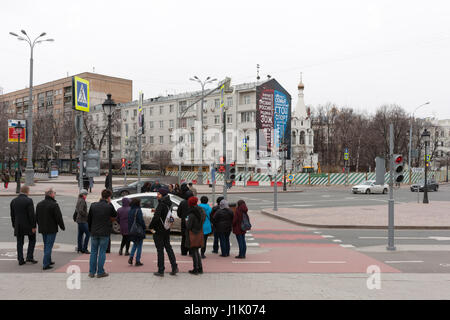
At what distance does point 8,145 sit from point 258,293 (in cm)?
5252

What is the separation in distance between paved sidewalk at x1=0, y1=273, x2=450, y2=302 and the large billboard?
53453 millimetres

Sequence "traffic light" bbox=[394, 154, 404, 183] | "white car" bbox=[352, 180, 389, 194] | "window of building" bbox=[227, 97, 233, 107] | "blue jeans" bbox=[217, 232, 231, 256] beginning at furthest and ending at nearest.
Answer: "window of building" bbox=[227, 97, 233, 107]
"white car" bbox=[352, 180, 389, 194]
"traffic light" bbox=[394, 154, 404, 183]
"blue jeans" bbox=[217, 232, 231, 256]

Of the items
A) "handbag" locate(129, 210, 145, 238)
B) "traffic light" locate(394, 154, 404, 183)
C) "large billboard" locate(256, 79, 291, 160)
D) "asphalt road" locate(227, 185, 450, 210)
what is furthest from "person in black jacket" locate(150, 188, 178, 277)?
"large billboard" locate(256, 79, 291, 160)

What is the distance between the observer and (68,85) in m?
95.7

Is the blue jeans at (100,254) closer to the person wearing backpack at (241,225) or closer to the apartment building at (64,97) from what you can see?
the person wearing backpack at (241,225)

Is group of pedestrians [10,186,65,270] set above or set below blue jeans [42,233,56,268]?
above

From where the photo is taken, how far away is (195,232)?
27.7ft

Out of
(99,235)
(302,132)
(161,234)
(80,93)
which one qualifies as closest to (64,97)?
(302,132)

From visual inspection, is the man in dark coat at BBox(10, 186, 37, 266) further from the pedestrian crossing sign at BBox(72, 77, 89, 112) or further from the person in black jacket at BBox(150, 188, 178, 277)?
the pedestrian crossing sign at BBox(72, 77, 89, 112)

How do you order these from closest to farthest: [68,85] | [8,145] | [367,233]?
[367,233] → [8,145] → [68,85]

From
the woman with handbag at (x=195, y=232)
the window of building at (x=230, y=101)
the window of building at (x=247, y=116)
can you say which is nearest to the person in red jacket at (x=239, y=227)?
the woman with handbag at (x=195, y=232)

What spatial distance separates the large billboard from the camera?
6259 centimetres
